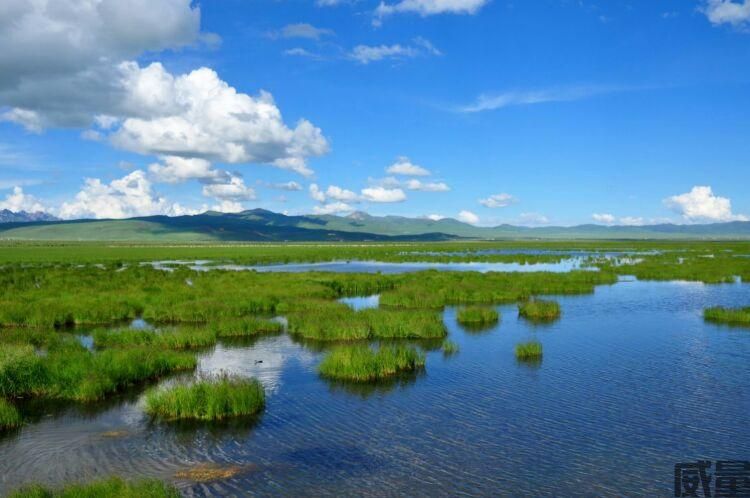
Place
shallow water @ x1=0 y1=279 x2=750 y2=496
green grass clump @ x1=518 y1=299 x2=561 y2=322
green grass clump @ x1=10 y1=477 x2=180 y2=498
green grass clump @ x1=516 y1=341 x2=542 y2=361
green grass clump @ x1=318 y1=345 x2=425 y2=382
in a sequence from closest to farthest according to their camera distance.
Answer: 1. green grass clump @ x1=10 y1=477 x2=180 y2=498
2. shallow water @ x1=0 y1=279 x2=750 y2=496
3. green grass clump @ x1=318 y1=345 x2=425 y2=382
4. green grass clump @ x1=516 y1=341 x2=542 y2=361
5. green grass clump @ x1=518 y1=299 x2=561 y2=322

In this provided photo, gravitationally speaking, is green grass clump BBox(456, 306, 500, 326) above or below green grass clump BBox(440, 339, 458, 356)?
above

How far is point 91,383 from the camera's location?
17719 millimetres

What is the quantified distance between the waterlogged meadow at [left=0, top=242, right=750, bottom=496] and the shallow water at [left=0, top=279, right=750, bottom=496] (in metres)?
0.07

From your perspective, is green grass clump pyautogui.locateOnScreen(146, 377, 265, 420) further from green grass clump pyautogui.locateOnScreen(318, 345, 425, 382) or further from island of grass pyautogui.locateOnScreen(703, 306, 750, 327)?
island of grass pyautogui.locateOnScreen(703, 306, 750, 327)

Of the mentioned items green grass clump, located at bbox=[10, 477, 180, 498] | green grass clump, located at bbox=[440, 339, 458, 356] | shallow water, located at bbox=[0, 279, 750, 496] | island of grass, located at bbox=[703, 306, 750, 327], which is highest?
island of grass, located at bbox=[703, 306, 750, 327]

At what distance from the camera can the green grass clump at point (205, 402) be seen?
621 inches

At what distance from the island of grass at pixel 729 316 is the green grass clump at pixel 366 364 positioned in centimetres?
1968

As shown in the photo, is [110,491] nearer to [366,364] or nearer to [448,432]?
[448,432]

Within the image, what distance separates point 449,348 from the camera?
24172 mm

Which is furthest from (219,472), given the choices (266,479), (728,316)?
(728,316)

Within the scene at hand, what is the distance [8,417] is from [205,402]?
5.14 metres

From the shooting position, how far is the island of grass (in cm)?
3044

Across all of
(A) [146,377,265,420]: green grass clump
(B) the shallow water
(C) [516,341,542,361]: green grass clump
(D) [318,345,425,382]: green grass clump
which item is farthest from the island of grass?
(A) [146,377,265,420]: green grass clump

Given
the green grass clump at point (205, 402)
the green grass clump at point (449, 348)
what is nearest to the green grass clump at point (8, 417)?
the green grass clump at point (205, 402)
